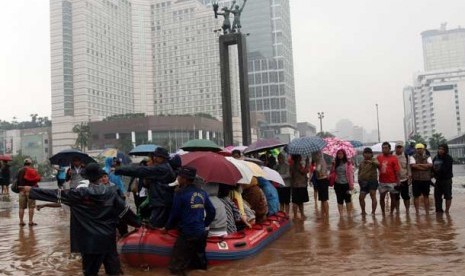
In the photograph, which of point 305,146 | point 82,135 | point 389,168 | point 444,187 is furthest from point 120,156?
point 82,135

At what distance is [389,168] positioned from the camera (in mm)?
10547

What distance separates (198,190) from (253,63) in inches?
5274

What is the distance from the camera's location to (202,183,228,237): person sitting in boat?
6.53m

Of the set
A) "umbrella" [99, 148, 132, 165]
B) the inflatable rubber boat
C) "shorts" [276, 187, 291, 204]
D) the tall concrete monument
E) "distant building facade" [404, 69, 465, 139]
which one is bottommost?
the inflatable rubber boat

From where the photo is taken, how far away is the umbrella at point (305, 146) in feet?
33.1

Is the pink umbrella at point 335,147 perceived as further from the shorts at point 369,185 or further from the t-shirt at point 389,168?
the t-shirt at point 389,168

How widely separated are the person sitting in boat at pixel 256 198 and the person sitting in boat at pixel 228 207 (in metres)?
1.00

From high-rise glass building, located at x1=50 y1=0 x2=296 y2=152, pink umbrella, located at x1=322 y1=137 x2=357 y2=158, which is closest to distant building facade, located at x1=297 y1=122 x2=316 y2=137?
high-rise glass building, located at x1=50 y1=0 x2=296 y2=152

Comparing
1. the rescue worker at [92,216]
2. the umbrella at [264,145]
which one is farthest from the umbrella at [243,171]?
the umbrella at [264,145]

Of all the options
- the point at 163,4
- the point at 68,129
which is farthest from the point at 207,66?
the point at 68,129

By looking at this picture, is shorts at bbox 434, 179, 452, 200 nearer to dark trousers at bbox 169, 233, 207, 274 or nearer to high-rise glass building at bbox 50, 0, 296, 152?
dark trousers at bbox 169, 233, 207, 274

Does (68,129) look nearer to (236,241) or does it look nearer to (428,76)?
(236,241)

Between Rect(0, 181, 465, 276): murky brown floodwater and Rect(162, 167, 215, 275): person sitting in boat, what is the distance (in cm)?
24

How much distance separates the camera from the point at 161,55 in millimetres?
121250
